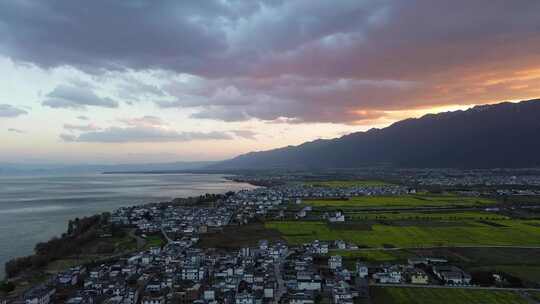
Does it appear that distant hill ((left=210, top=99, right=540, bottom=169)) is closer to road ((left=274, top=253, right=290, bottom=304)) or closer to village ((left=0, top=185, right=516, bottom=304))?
village ((left=0, top=185, right=516, bottom=304))

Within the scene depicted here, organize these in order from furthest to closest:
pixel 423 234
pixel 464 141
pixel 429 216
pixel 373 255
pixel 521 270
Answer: pixel 464 141 < pixel 429 216 < pixel 423 234 < pixel 373 255 < pixel 521 270

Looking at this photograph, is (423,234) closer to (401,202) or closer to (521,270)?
(521,270)

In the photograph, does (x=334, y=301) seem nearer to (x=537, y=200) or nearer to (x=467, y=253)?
(x=467, y=253)

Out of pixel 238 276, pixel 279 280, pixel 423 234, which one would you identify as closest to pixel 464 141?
pixel 423 234

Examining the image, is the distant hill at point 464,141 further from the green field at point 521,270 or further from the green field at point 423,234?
the green field at point 521,270

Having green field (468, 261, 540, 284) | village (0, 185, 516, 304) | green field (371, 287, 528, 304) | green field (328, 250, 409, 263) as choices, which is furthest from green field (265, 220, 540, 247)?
green field (371, 287, 528, 304)

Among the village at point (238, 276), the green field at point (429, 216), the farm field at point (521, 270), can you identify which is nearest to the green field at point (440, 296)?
the village at point (238, 276)
